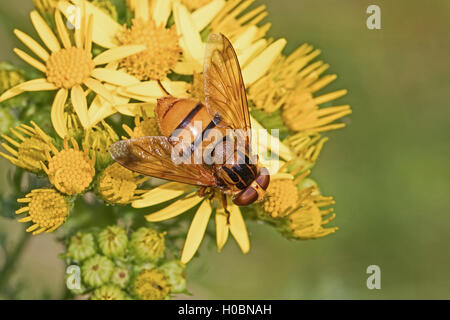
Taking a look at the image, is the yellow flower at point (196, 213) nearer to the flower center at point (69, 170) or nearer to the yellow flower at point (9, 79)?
the flower center at point (69, 170)

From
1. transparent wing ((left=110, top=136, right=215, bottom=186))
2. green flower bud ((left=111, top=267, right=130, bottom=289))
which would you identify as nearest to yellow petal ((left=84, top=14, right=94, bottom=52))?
transparent wing ((left=110, top=136, right=215, bottom=186))

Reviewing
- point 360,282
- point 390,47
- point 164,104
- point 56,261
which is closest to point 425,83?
point 390,47

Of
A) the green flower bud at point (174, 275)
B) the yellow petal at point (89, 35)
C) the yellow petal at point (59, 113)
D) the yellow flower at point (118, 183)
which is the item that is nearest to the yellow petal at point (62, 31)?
the yellow petal at point (89, 35)

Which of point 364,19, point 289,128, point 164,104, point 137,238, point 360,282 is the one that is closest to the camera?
point 164,104

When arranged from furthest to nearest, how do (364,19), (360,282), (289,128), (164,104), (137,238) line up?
1. (364,19)
2. (360,282)
3. (289,128)
4. (137,238)
5. (164,104)

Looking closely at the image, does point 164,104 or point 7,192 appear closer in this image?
point 164,104
